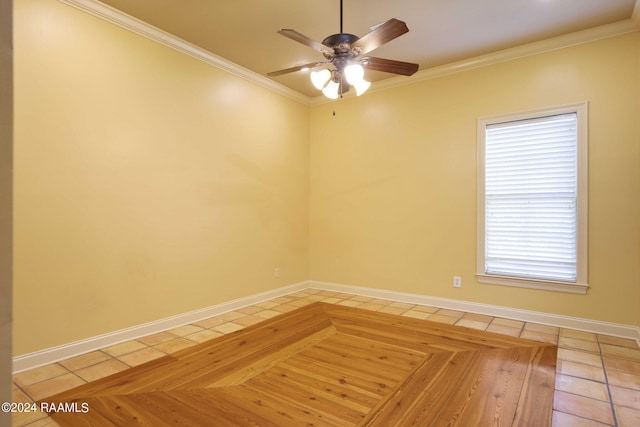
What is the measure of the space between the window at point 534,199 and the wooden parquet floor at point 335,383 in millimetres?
907

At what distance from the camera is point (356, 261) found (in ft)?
16.5

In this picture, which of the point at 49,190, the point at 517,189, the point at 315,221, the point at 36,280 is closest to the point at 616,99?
the point at 517,189

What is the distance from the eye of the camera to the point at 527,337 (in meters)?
3.28

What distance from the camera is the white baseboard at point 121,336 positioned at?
8.61 ft

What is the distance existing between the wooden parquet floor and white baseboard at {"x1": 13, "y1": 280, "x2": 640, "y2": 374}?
24.9 inches

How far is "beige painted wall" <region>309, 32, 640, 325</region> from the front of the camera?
3307mm

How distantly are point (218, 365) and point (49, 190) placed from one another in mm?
1942

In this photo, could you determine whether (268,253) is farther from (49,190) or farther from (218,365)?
(49,190)

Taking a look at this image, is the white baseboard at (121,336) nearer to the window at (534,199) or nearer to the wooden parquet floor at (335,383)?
the wooden parquet floor at (335,383)

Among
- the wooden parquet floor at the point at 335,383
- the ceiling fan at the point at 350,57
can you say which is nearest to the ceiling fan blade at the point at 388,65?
the ceiling fan at the point at 350,57

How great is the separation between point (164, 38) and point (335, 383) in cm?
359

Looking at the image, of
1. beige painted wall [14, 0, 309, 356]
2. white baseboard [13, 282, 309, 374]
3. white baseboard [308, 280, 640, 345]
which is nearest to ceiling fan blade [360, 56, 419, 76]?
beige painted wall [14, 0, 309, 356]

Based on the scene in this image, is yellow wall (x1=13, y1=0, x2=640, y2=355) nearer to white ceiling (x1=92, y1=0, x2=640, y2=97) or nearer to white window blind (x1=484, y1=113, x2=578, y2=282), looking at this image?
white window blind (x1=484, y1=113, x2=578, y2=282)

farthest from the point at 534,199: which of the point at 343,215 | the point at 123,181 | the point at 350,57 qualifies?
the point at 123,181
